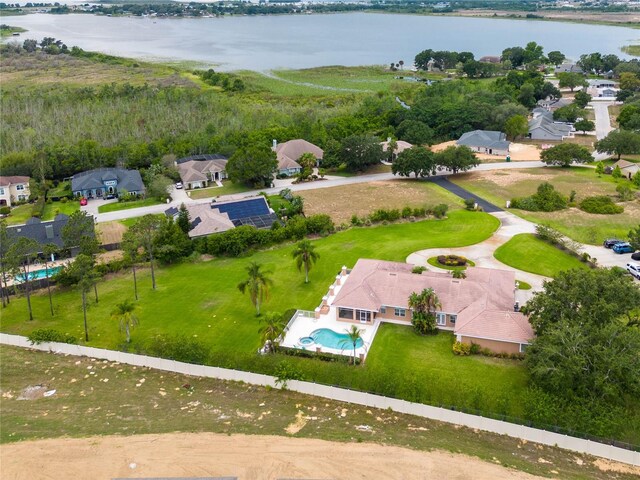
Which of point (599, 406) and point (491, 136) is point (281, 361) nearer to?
point (599, 406)

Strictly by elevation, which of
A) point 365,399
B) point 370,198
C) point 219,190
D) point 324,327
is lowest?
point 324,327

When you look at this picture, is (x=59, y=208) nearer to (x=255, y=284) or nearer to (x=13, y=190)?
(x=13, y=190)

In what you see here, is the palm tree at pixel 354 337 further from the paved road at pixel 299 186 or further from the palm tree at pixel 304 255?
the paved road at pixel 299 186

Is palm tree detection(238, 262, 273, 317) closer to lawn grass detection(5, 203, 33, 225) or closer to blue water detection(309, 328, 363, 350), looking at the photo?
blue water detection(309, 328, 363, 350)

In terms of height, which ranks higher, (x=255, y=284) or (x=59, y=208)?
(x=255, y=284)

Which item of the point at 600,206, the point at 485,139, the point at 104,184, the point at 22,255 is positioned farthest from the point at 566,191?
the point at 22,255

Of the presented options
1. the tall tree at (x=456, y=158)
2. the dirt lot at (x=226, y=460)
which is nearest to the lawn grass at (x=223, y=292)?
the dirt lot at (x=226, y=460)
